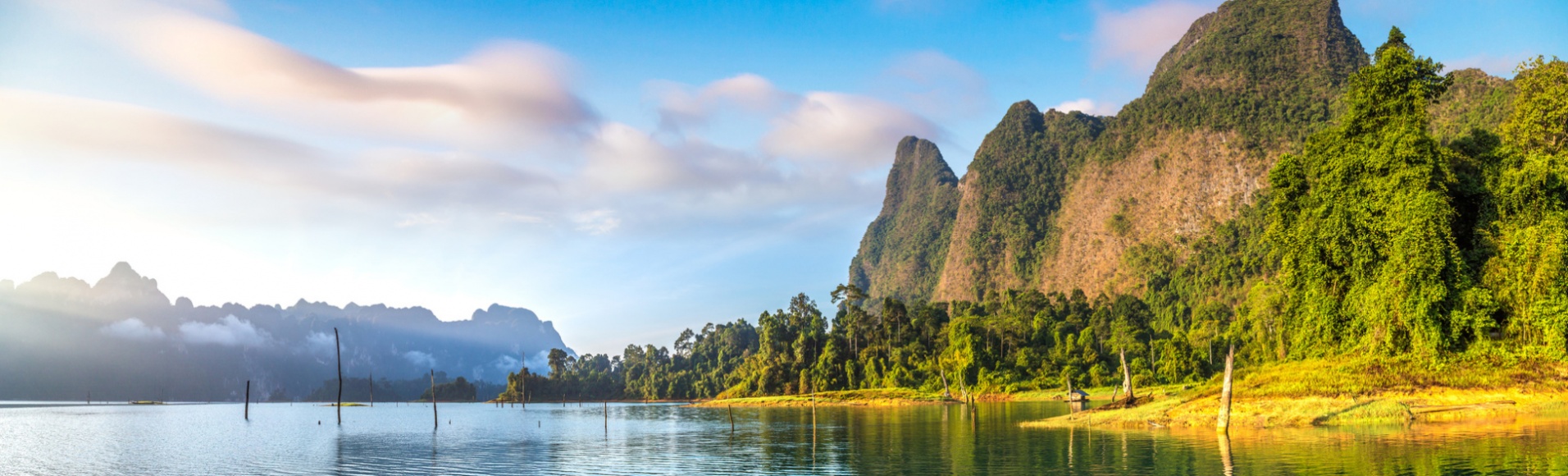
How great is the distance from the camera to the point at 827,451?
51781 millimetres

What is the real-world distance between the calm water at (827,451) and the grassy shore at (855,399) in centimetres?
4264

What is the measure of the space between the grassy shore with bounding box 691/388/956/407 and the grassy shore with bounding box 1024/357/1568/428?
226ft

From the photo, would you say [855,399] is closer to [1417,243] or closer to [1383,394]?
[1383,394]

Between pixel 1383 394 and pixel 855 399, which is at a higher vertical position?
pixel 1383 394

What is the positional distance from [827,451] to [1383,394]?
33.0m

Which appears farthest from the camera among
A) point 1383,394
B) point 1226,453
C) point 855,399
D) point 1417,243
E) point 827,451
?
point 855,399

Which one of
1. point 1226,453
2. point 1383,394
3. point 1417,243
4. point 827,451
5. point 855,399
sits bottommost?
point 855,399

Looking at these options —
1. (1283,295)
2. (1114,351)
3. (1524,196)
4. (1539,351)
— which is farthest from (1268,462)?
(1114,351)

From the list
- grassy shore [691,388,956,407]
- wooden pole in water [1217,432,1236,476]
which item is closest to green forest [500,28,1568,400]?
wooden pole in water [1217,432,1236,476]

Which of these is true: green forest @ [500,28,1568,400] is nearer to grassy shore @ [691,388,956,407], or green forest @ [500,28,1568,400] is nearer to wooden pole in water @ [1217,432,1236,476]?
wooden pole in water @ [1217,432,1236,476]

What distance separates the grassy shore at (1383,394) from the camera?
48438mm

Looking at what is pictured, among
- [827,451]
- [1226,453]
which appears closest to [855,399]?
[827,451]

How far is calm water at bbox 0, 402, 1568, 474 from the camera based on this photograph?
35.1 m

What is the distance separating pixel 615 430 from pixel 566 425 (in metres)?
18.3
